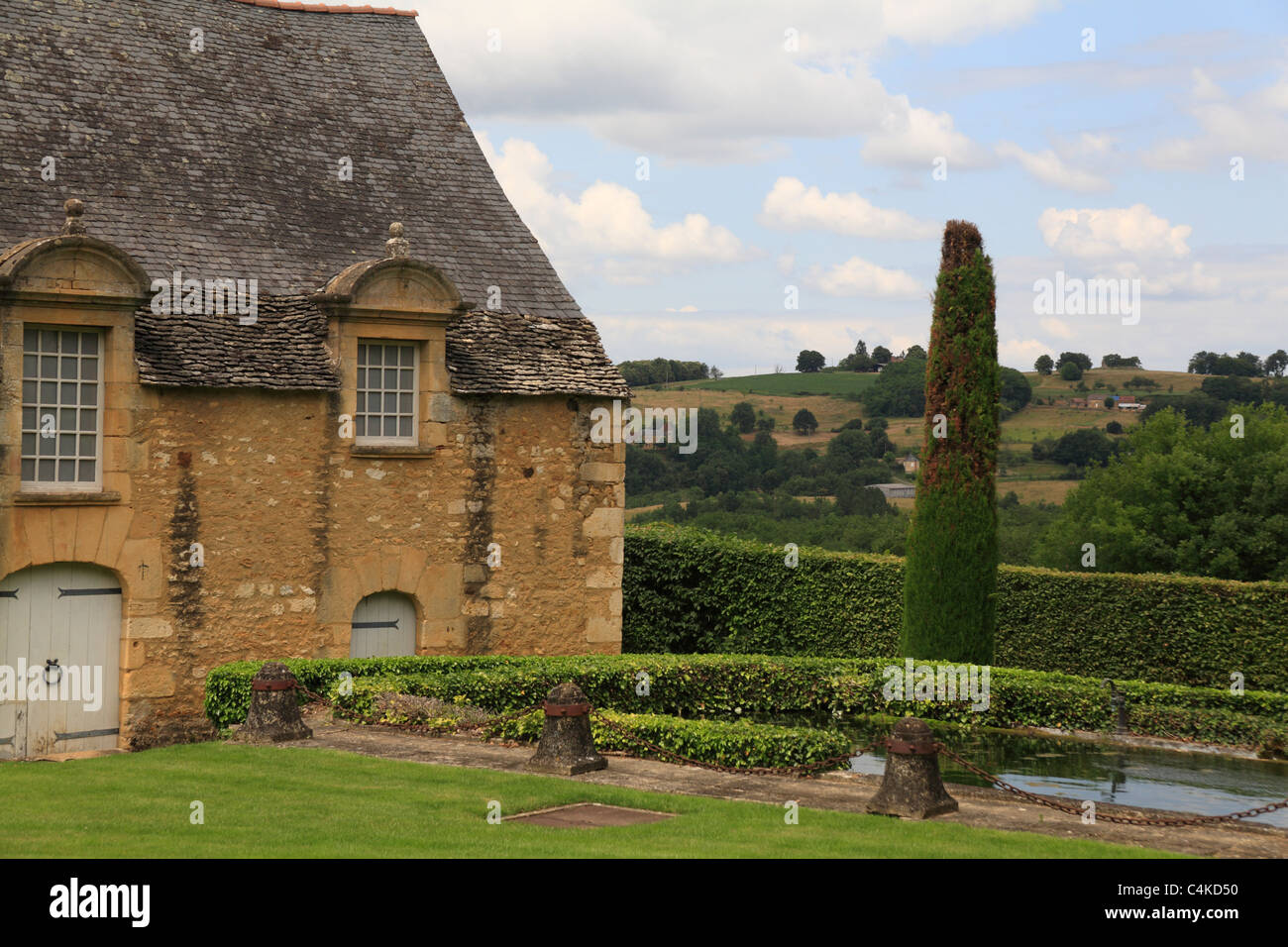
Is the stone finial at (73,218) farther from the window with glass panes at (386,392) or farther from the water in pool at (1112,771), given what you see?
the water in pool at (1112,771)

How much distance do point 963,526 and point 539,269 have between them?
7.28 m

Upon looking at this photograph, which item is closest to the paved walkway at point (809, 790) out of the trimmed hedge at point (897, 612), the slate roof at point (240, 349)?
the slate roof at point (240, 349)

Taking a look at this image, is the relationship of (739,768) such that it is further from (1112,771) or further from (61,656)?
(61,656)

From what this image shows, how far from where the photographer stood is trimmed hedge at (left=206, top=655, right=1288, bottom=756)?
15070 mm

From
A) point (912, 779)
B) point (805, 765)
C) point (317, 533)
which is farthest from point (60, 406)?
point (912, 779)

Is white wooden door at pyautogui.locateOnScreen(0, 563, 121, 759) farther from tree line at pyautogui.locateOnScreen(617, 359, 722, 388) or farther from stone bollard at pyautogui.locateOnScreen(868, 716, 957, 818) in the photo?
tree line at pyautogui.locateOnScreen(617, 359, 722, 388)

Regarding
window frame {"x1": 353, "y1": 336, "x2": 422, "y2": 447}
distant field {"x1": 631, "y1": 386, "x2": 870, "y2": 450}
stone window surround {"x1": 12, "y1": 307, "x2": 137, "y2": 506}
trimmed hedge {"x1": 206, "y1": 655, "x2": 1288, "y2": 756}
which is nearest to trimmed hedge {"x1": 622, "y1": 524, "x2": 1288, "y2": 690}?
trimmed hedge {"x1": 206, "y1": 655, "x2": 1288, "y2": 756}

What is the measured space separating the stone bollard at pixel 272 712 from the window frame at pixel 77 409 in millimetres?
4280

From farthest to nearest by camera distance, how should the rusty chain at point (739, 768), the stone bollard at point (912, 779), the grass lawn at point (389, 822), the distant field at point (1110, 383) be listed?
the distant field at point (1110, 383) < the rusty chain at point (739, 768) < the stone bollard at point (912, 779) < the grass lawn at point (389, 822)

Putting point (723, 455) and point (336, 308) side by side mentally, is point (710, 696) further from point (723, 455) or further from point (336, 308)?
point (723, 455)

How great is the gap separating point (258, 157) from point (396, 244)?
9.37 ft

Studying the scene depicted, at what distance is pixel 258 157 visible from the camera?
18.9 metres

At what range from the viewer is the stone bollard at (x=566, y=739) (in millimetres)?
11219
